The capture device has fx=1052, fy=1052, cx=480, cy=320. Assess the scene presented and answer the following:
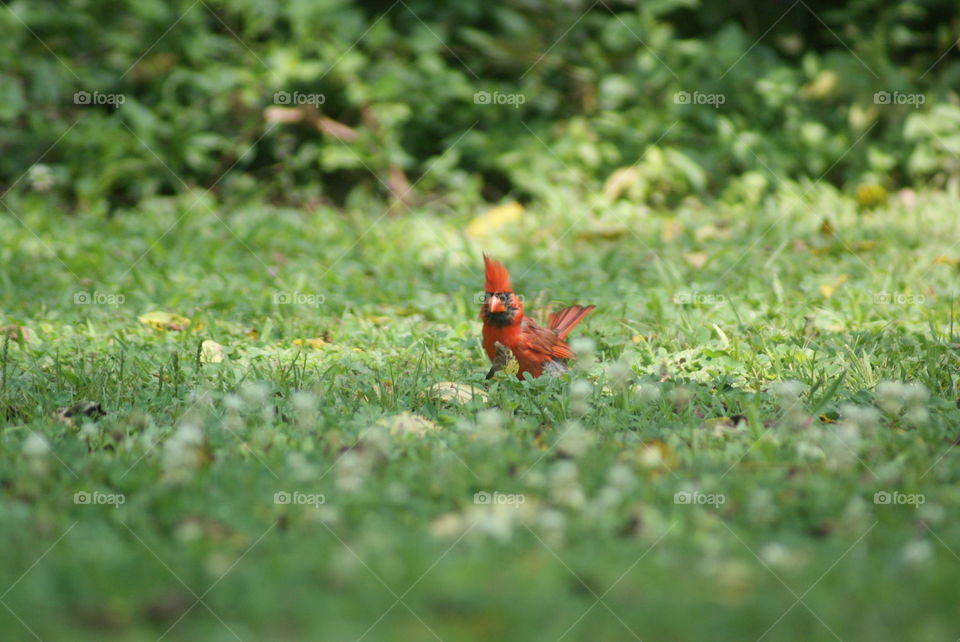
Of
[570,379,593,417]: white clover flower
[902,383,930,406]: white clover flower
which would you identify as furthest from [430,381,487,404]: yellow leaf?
[902,383,930,406]: white clover flower

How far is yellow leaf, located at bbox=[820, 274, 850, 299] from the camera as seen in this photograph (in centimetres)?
477

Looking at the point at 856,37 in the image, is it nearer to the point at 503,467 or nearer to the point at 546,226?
the point at 546,226

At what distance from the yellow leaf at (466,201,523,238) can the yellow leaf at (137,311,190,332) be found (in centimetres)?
224

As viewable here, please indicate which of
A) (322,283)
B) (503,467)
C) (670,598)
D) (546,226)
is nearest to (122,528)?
(503,467)

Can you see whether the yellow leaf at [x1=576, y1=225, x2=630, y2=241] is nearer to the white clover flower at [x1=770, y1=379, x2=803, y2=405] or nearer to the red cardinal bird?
the red cardinal bird

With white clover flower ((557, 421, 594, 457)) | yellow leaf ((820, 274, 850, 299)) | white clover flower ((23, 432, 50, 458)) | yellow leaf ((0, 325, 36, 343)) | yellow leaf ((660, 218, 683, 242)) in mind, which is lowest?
yellow leaf ((820, 274, 850, 299))

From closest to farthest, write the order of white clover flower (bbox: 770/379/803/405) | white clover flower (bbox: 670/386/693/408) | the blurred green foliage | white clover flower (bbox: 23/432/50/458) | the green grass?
the green grass < white clover flower (bbox: 23/432/50/458) < white clover flower (bbox: 770/379/803/405) < white clover flower (bbox: 670/386/693/408) < the blurred green foliage

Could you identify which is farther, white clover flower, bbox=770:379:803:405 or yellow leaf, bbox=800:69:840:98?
yellow leaf, bbox=800:69:840:98

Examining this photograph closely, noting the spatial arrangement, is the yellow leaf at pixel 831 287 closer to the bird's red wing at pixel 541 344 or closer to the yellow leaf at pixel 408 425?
the bird's red wing at pixel 541 344

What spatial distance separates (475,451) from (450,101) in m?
5.34

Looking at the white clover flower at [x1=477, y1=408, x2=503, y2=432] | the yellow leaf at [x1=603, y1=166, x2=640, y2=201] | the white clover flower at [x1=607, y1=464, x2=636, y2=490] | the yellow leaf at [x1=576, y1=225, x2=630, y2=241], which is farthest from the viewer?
the yellow leaf at [x1=603, y1=166, x2=640, y2=201]

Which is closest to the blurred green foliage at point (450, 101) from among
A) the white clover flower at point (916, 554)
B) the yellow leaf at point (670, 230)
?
the yellow leaf at point (670, 230)

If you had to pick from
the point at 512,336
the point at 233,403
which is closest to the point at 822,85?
the point at 512,336

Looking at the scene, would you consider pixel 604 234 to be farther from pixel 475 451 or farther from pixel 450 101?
pixel 475 451
